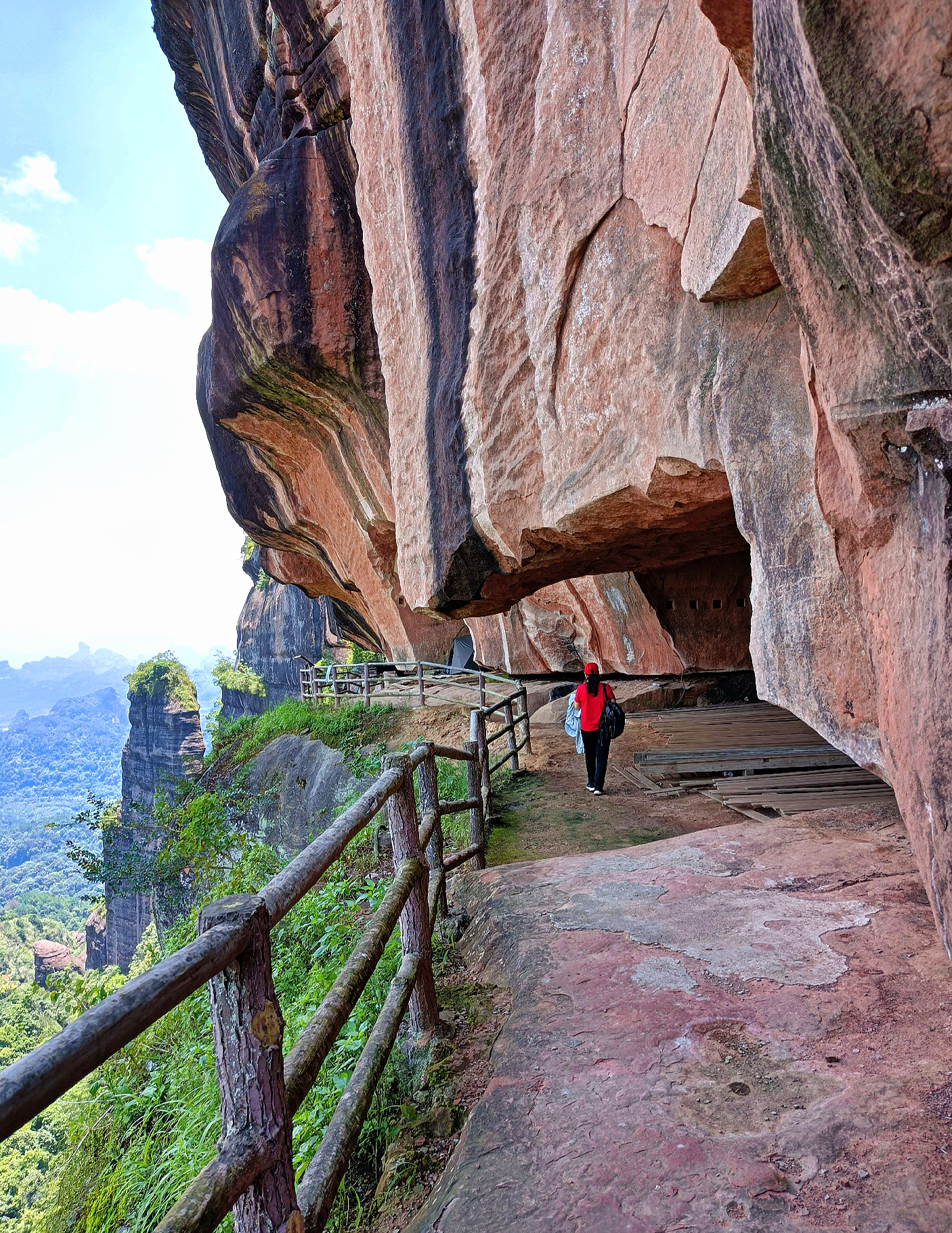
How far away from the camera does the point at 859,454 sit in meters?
2.11

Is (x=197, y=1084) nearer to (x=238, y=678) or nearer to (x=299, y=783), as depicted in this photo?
(x=299, y=783)

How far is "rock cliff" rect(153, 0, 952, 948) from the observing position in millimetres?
1807

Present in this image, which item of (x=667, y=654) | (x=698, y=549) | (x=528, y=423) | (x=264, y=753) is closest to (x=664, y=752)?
(x=698, y=549)

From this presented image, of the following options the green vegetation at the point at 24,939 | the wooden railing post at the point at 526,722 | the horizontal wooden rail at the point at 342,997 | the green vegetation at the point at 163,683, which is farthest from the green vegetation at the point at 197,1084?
the green vegetation at the point at 24,939

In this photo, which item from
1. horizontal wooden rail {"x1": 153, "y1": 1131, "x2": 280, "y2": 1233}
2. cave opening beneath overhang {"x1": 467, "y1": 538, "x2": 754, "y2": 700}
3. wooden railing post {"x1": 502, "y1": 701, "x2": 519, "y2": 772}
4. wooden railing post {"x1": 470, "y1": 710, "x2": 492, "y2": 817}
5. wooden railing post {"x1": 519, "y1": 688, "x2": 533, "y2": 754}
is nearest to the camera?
horizontal wooden rail {"x1": 153, "y1": 1131, "x2": 280, "y2": 1233}

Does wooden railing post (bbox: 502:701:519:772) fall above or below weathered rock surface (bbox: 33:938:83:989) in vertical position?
above

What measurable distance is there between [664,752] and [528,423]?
347cm

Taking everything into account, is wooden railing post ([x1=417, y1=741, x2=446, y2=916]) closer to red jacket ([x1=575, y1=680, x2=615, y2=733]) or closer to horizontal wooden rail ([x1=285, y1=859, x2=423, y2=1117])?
horizontal wooden rail ([x1=285, y1=859, x2=423, y2=1117])

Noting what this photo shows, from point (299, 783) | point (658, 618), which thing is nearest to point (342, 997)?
point (658, 618)

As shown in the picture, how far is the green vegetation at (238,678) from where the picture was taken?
29312 millimetres

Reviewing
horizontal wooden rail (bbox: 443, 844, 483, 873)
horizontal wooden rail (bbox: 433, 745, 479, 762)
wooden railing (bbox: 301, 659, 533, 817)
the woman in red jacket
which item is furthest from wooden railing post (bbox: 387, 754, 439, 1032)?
the woman in red jacket

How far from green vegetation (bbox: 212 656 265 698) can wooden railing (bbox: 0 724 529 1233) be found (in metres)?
28.5

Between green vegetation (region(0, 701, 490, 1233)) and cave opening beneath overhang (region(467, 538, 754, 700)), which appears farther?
cave opening beneath overhang (region(467, 538, 754, 700))

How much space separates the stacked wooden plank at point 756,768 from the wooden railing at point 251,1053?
4.03 metres
